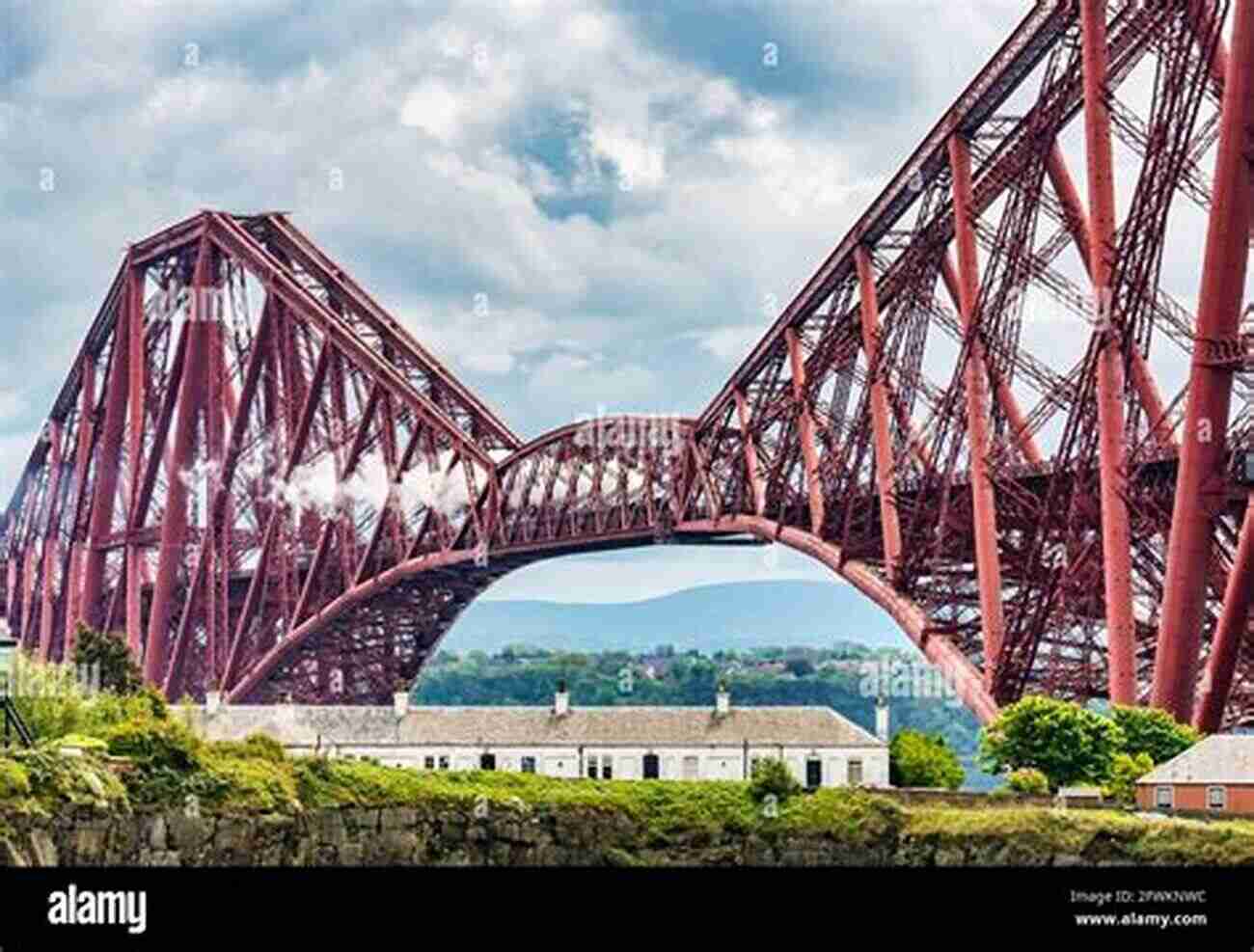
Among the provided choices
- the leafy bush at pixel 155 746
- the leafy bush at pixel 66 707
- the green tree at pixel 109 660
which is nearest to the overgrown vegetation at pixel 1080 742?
the leafy bush at pixel 155 746

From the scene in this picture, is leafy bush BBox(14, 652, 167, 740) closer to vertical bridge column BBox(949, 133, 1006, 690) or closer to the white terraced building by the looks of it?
the white terraced building

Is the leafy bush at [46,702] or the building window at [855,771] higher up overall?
the leafy bush at [46,702]

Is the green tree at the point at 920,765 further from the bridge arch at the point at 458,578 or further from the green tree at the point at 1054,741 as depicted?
the green tree at the point at 1054,741

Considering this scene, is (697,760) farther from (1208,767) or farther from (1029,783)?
(1208,767)

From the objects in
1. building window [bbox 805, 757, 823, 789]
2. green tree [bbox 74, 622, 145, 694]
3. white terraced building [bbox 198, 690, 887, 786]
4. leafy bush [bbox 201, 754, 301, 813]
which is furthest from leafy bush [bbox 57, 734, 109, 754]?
green tree [bbox 74, 622, 145, 694]

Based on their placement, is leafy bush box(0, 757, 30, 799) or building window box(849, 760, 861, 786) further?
building window box(849, 760, 861, 786)
